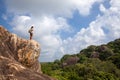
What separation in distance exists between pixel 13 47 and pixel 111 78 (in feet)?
140

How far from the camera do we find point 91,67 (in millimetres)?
73875

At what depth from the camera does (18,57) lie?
74.1 ft

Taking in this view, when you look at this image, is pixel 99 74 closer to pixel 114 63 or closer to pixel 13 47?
pixel 114 63

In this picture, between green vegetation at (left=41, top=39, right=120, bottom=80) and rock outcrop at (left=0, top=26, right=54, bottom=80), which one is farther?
green vegetation at (left=41, top=39, right=120, bottom=80)

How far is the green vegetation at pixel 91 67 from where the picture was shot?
62.8 m

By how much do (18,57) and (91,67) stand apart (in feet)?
174

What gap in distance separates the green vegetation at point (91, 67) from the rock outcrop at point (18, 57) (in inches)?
1164

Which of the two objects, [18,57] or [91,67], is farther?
[91,67]

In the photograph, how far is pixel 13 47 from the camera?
2264cm

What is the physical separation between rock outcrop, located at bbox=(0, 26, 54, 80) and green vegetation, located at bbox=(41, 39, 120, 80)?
2958 cm

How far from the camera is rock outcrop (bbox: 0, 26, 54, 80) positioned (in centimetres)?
1764

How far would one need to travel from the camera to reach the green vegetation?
62.8 metres

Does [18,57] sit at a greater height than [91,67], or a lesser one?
lesser

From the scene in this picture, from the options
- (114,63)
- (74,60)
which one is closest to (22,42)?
(114,63)
